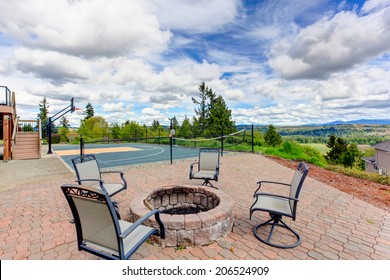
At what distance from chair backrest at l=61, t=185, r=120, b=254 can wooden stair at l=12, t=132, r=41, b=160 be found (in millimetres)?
11845

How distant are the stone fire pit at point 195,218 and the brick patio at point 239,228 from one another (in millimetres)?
106

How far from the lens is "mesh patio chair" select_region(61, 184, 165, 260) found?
1.73 meters

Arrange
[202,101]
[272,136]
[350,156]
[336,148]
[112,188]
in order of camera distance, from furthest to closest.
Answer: [272,136] < [336,148] < [350,156] < [202,101] < [112,188]

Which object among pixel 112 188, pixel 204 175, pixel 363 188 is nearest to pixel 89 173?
pixel 112 188

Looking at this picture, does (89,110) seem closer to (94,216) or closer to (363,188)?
(363,188)

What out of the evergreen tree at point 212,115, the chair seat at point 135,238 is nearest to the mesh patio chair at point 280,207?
the chair seat at point 135,238

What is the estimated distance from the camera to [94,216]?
1843 mm

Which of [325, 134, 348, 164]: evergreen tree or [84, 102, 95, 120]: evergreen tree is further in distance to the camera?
[84, 102, 95, 120]: evergreen tree

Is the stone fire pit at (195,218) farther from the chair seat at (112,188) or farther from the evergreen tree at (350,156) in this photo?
the evergreen tree at (350,156)

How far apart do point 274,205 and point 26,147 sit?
1391cm

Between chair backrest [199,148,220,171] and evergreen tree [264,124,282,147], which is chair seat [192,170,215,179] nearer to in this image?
chair backrest [199,148,220,171]

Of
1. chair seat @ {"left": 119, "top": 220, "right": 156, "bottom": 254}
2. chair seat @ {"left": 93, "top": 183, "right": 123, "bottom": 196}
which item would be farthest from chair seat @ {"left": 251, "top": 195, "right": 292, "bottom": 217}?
chair seat @ {"left": 93, "top": 183, "right": 123, "bottom": 196}

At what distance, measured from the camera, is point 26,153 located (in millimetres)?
11125

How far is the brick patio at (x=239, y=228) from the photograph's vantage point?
2.53m
